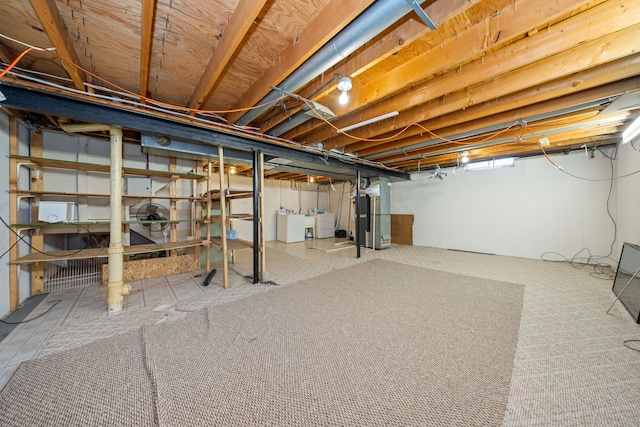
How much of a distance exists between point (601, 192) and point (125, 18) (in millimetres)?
6583

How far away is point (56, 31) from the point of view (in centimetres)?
130

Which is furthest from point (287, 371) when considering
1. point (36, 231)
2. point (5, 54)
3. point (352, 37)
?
point (36, 231)

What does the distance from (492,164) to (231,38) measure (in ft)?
17.0

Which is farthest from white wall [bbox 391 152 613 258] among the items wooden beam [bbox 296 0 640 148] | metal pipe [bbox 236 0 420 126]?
metal pipe [bbox 236 0 420 126]

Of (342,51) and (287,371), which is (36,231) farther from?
(342,51)

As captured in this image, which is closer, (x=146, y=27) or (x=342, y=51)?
(x=146, y=27)

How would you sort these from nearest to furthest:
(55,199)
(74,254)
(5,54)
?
(5,54) < (74,254) < (55,199)

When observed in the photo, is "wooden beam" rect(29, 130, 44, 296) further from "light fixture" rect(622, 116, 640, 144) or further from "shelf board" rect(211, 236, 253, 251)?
"light fixture" rect(622, 116, 640, 144)

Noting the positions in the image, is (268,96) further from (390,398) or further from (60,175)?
(60,175)

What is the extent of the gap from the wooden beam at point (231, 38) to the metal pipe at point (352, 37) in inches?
17.9

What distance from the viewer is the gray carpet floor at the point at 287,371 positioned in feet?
3.48

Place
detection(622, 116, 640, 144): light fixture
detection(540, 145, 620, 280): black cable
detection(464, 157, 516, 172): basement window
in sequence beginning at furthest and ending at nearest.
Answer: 1. detection(464, 157, 516, 172): basement window
2. detection(540, 145, 620, 280): black cable
3. detection(622, 116, 640, 144): light fixture

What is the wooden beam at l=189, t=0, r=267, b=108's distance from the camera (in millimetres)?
1215

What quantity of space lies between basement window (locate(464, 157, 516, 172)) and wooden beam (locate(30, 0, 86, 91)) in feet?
19.2
